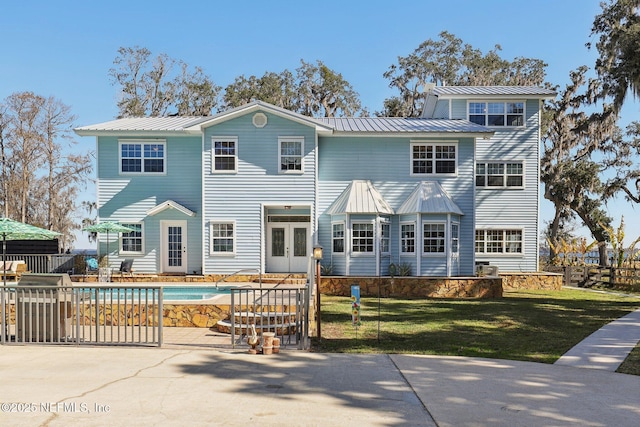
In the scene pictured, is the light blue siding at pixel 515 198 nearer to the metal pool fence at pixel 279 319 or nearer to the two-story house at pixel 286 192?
the two-story house at pixel 286 192

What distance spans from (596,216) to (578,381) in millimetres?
31634

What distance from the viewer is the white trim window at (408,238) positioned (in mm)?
20859

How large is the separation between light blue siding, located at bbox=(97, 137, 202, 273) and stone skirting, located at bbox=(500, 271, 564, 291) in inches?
502

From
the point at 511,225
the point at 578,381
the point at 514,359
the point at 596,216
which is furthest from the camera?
the point at 596,216

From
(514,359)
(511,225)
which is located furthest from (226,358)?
(511,225)

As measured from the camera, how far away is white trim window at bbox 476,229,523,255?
24156 millimetres

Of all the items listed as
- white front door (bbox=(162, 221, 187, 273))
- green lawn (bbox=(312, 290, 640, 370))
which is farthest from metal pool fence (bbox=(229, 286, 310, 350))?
white front door (bbox=(162, 221, 187, 273))

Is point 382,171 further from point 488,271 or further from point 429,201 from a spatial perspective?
point 488,271

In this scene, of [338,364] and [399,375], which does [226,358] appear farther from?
[399,375]

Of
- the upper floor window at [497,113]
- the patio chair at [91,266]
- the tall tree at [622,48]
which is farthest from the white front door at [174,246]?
the tall tree at [622,48]

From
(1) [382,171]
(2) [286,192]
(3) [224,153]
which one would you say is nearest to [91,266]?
(3) [224,153]

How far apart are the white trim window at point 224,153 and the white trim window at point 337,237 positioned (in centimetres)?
448

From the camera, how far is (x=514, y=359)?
9.05 m

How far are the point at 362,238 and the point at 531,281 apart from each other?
7.68m
